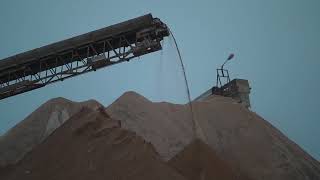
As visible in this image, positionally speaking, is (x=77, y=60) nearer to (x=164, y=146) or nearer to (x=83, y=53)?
(x=83, y=53)

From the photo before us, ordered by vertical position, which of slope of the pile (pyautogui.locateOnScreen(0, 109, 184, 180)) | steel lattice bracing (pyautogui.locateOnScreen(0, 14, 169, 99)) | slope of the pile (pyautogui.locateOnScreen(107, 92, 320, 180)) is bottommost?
slope of the pile (pyautogui.locateOnScreen(107, 92, 320, 180))

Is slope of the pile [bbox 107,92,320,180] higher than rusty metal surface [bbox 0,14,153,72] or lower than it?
lower

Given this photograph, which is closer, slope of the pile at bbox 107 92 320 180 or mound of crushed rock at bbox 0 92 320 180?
mound of crushed rock at bbox 0 92 320 180

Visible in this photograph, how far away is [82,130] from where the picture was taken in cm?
1416

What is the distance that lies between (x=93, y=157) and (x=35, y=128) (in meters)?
12.3

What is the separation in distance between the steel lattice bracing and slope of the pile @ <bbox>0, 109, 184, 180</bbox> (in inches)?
99.7

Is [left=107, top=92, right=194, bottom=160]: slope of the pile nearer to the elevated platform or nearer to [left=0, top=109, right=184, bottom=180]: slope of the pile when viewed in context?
the elevated platform

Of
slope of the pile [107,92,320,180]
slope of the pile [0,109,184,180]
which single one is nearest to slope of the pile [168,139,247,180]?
slope of the pile [0,109,184,180]

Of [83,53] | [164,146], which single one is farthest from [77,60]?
[164,146]

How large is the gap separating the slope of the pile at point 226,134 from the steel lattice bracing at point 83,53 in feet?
25.7

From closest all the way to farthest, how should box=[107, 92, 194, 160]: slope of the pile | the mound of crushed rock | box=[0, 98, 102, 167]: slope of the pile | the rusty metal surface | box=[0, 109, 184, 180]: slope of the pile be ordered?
box=[0, 109, 184, 180]: slope of the pile
the mound of crushed rock
the rusty metal surface
box=[0, 98, 102, 167]: slope of the pile
box=[107, 92, 194, 160]: slope of the pile

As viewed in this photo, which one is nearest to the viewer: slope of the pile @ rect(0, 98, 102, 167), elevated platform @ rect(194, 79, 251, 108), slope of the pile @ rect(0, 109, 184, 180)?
slope of the pile @ rect(0, 109, 184, 180)

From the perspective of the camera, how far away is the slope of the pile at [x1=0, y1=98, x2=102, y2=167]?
20969 mm

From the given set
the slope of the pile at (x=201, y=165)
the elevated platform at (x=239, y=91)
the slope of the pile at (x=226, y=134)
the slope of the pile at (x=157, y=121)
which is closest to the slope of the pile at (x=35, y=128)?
the slope of the pile at (x=157, y=121)
